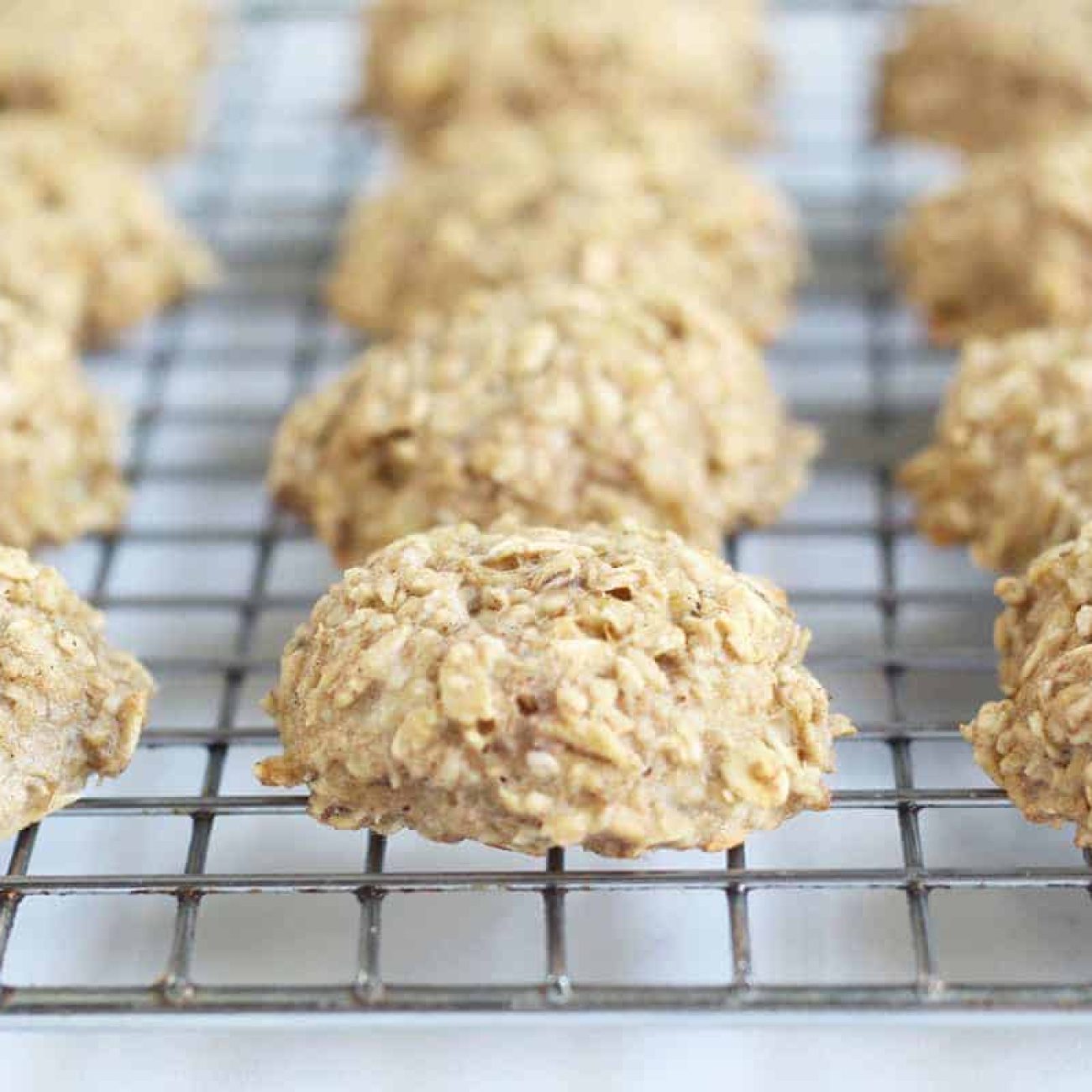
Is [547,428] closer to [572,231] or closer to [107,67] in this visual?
[572,231]

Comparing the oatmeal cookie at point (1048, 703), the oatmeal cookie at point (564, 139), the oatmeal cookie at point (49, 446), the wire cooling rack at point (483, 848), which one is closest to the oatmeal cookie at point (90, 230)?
the wire cooling rack at point (483, 848)

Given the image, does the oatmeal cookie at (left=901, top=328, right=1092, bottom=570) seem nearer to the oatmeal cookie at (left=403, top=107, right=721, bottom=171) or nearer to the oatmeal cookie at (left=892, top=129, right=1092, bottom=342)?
Result: the oatmeal cookie at (left=892, top=129, right=1092, bottom=342)

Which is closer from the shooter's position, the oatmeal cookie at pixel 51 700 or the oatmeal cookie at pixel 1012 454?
the oatmeal cookie at pixel 51 700

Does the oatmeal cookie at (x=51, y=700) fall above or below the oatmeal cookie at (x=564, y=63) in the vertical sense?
below

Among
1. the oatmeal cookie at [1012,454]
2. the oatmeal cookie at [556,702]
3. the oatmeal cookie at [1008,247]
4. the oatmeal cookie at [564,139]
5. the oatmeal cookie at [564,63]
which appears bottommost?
the oatmeal cookie at [556,702]

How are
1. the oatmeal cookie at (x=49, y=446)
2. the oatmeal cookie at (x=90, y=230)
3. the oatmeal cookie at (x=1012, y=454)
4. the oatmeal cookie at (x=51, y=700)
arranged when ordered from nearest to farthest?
the oatmeal cookie at (x=51, y=700) → the oatmeal cookie at (x=1012, y=454) → the oatmeal cookie at (x=49, y=446) → the oatmeal cookie at (x=90, y=230)

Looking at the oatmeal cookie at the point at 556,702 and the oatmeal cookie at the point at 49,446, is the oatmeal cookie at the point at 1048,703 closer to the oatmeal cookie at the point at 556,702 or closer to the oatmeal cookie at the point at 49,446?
the oatmeal cookie at the point at 556,702

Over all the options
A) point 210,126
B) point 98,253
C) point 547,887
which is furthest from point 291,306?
point 547,887
